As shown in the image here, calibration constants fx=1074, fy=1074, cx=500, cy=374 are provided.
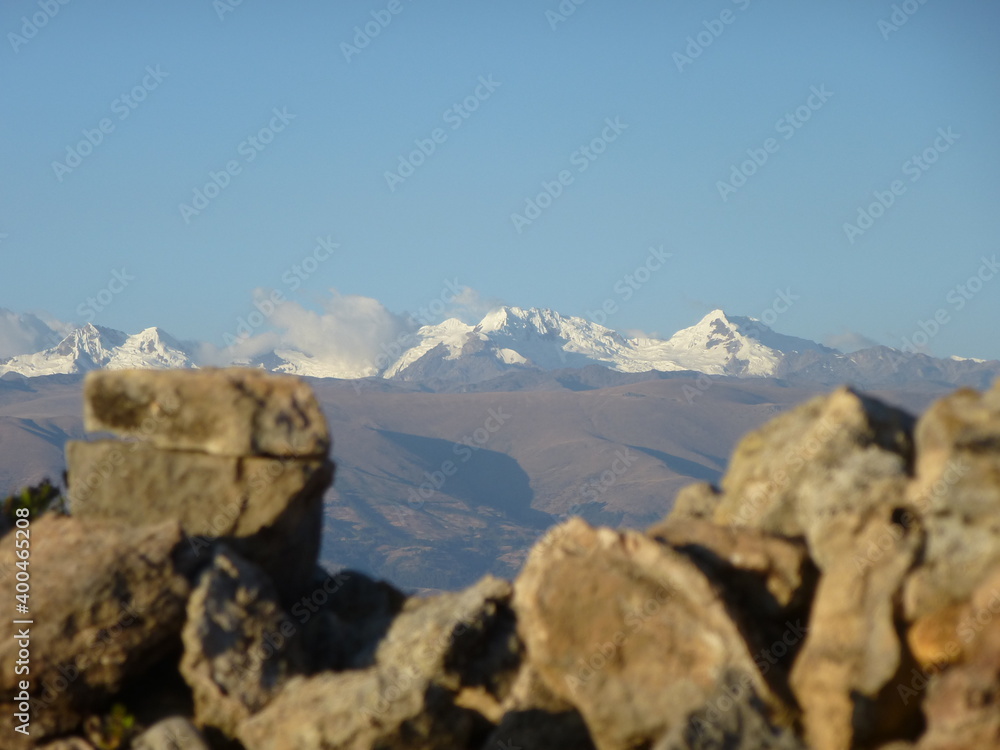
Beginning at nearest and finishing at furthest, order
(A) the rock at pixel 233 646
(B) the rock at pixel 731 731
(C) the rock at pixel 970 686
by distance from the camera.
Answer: (C) the rock at pixel 970 686 < (B) the rock at pixel 731 731 < (A) the rock at pixel 233 646

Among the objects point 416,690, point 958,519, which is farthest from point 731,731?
point 416,690

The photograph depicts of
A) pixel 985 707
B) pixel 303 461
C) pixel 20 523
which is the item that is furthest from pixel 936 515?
pixel 20 523

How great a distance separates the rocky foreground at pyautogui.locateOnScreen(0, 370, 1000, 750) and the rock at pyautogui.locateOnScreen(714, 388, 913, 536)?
0.05 meters

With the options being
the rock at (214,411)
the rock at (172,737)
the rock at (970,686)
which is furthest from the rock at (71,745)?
the rock at (970,686)

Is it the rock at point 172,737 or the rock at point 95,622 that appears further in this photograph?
the rock at point 95,622

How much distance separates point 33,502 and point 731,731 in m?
15.4

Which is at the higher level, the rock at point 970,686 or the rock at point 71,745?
the rock at point 970,686

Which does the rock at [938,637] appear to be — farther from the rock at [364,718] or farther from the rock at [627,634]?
the rock at [364,718]

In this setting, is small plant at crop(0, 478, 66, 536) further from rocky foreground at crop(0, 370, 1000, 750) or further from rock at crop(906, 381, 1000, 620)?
rock at crop(906, 381, 1000, 620)

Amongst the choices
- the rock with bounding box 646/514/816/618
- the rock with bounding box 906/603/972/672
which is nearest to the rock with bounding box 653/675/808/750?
the rock with bounding box 906/603/972/672

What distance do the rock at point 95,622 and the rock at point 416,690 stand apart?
245cm

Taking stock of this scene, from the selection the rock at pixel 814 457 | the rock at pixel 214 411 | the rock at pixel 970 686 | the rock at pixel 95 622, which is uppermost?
the rock at pixel 214 411

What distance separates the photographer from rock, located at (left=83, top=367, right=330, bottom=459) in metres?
19.3

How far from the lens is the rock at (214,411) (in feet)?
63.5
